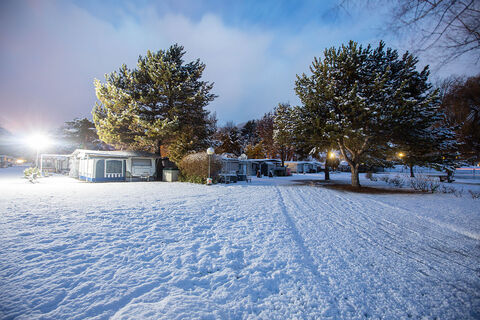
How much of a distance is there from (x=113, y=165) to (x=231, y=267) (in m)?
18.0

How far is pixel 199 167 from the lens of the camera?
16.1m

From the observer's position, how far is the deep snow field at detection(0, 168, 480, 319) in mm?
2283

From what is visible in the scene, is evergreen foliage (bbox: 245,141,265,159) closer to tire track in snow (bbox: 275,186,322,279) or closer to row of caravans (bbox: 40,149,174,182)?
row of caravans (bbox: 40,149,174,182)

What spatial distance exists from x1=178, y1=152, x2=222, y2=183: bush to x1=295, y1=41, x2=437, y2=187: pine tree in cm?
837

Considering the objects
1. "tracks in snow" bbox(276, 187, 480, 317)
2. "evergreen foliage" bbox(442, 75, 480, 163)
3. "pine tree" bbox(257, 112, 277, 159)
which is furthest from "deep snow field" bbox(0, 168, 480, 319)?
"pine tree" bbox(257, 112, 277, 159)

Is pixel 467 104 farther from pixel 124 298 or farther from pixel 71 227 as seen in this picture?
pixel 71 227

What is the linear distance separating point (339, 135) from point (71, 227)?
46.7 ft

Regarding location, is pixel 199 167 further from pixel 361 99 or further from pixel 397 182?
pixel 397 182

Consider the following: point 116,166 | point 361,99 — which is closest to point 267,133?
point 361,99

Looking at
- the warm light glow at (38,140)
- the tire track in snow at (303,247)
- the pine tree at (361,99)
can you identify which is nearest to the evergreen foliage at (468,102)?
the pine tree at (361,99)

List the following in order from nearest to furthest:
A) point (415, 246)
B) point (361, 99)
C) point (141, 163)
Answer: point (415, 246), point (361, 99), point (141, 163)

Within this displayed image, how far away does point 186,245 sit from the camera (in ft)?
13.1

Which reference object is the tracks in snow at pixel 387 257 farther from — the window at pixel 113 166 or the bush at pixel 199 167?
the window at pixel 113 166

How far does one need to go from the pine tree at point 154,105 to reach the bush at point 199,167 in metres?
1.82
